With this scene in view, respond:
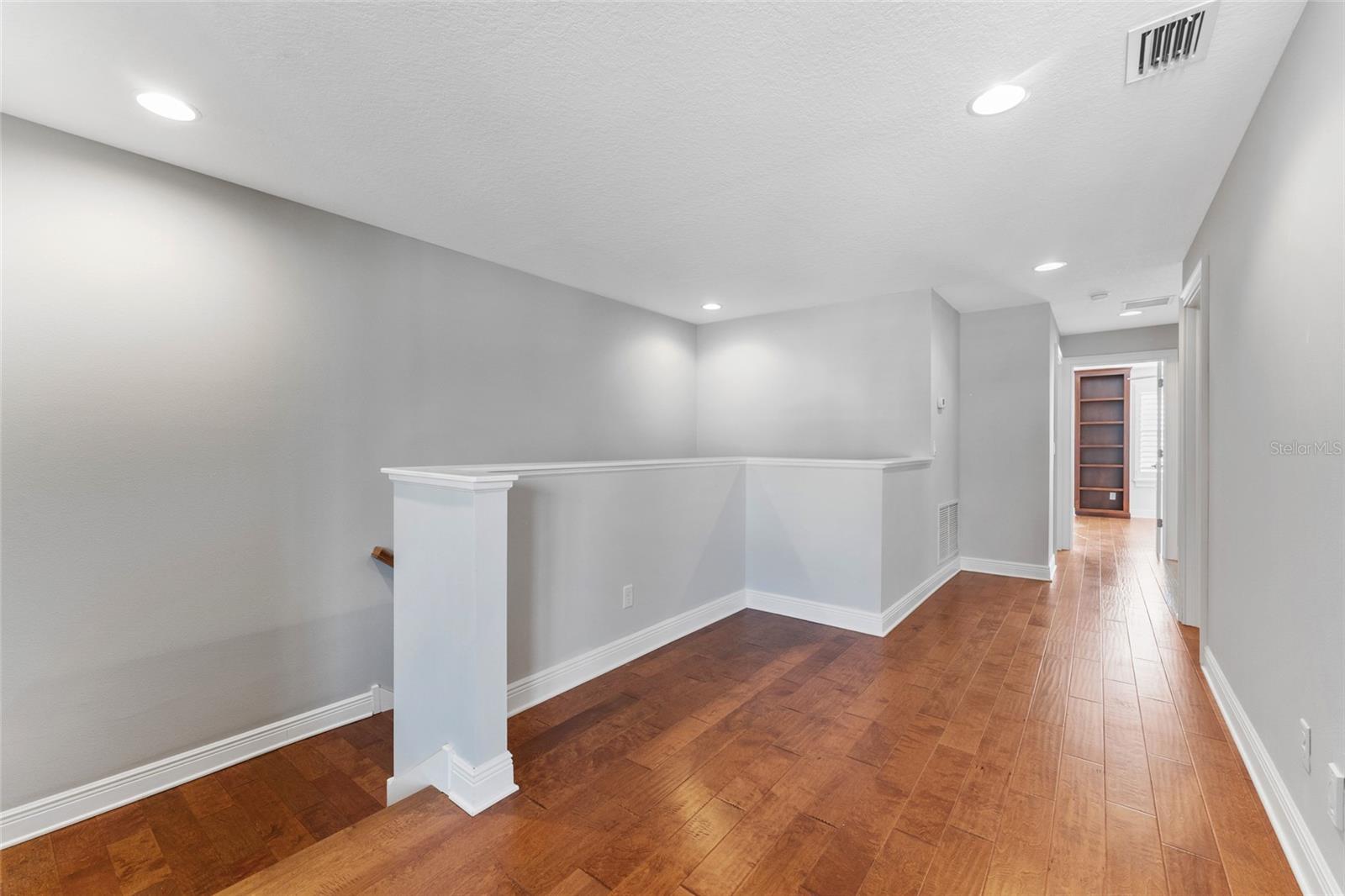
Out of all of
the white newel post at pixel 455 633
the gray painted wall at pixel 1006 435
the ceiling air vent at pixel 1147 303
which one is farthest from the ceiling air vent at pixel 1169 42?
the ceiling air vent at pixel 1147 303

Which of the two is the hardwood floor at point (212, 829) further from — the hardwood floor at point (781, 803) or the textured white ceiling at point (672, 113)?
the textured white ceiling at point (672, 113)

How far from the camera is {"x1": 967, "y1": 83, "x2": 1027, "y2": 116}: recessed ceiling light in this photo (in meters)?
1.78

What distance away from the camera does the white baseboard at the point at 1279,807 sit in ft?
A: 4.70

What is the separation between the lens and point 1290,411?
63.9 inches

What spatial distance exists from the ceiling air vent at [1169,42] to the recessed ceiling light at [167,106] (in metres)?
2.94

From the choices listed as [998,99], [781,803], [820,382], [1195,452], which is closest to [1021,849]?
[781,803]

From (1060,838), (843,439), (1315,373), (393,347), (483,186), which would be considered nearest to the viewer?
(1315,373)

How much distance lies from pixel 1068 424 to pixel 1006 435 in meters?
1.80

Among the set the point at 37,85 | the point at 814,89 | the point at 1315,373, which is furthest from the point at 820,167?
the point at 37,85

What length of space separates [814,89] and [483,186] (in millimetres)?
1475

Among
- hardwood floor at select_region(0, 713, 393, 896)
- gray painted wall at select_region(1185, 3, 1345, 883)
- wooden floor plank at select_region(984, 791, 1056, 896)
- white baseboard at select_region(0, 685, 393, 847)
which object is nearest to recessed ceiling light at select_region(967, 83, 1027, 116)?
gray painted wall at select_region(1185, 3, 1345, 883)

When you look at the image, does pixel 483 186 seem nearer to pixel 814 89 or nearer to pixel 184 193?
pixel 184 193

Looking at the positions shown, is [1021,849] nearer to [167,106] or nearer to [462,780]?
[462,780]

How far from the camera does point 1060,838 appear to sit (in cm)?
172
